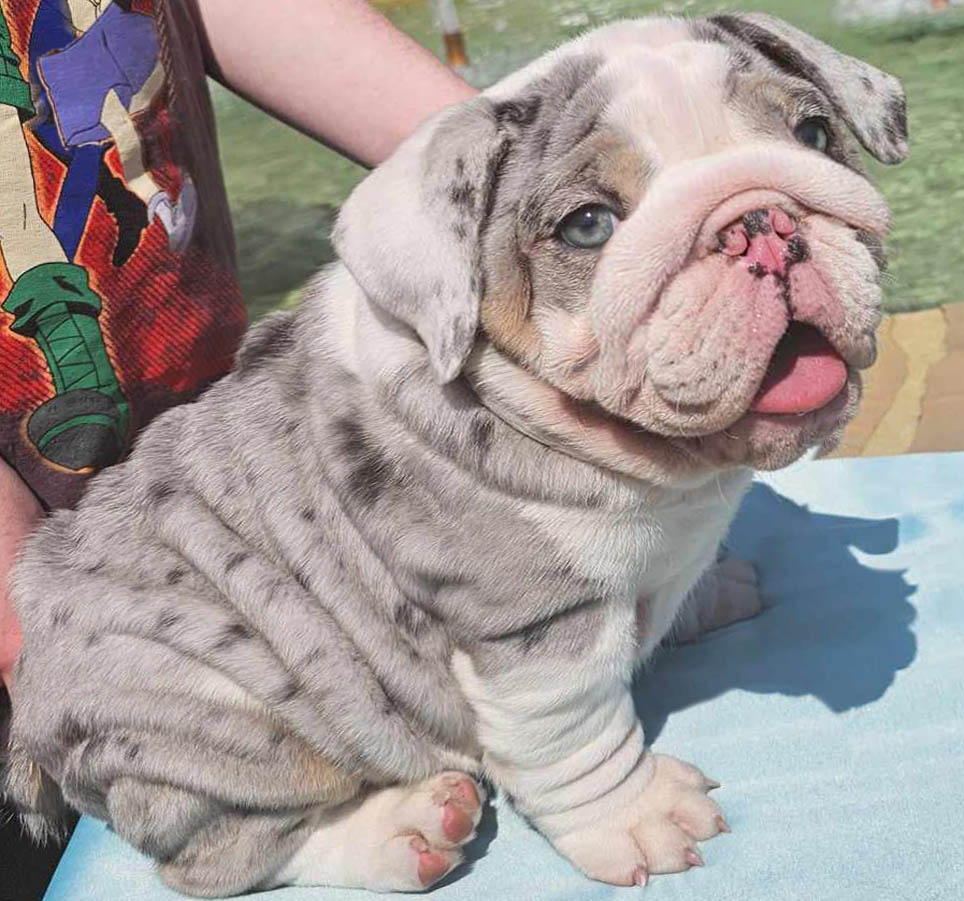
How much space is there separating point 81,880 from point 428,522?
1.25 m

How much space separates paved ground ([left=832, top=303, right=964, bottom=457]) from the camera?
4.15 metres

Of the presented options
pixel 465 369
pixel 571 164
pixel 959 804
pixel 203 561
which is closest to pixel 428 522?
pixel 465 369

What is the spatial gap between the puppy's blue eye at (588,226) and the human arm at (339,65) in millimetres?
1177

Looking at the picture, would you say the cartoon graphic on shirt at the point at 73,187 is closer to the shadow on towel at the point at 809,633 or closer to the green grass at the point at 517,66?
the shadow on towel at the point at 809,633

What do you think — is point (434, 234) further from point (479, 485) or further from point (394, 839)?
point (394, 839)

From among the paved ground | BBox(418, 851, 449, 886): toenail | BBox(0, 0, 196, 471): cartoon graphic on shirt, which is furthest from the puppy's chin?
the paved ground

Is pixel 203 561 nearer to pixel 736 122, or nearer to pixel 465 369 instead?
pixel 465 369

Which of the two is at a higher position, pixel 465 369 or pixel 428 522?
pixel 465 369

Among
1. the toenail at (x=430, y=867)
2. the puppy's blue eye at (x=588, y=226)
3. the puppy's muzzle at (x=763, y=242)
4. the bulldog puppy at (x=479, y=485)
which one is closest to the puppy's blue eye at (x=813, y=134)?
the bulldog puppy at (x=479, y=485)

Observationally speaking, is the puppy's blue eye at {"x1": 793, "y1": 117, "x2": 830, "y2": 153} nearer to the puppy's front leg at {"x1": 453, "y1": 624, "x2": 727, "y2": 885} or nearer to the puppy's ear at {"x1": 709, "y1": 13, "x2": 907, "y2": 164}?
the puppy's ear at {"x1": 709, "y1": 13, "x2": 907, "y2": 164}

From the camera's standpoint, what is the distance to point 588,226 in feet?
6.86

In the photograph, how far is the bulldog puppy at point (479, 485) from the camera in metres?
2.04

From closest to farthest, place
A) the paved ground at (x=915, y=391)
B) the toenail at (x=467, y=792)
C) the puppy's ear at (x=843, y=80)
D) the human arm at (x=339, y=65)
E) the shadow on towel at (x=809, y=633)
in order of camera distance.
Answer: the puppy's ear at (x=843, y=80)
the toenail at (x=467, y=792)
the shadow on towel at (x=809, y=633)
the human arm at (x=339, y=65)
the paved ground at (x=915, y=391)

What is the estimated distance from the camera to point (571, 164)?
2086 millimetres
